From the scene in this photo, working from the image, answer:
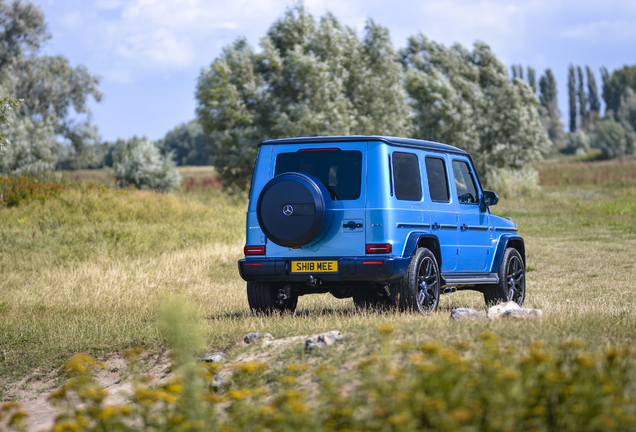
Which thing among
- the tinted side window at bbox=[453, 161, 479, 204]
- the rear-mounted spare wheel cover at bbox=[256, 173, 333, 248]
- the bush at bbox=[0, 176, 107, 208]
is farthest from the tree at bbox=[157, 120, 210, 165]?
the rear-mounted spare wheel cover at bbox=[256, 173, 333, 248]

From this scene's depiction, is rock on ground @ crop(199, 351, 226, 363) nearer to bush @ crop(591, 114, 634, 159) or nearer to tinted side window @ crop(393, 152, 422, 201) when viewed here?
tinted side window @ crop(393, 152, 422, 201)

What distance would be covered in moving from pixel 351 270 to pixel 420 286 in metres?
0.97

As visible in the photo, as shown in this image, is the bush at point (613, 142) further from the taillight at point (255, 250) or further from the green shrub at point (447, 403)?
the green shrub at point (447, 403)

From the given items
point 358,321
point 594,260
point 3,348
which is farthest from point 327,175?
point 594,260

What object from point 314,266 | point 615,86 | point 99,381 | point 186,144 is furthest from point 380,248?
point 615,86

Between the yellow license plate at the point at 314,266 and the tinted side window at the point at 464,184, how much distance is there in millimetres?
2316

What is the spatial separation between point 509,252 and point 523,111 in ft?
136

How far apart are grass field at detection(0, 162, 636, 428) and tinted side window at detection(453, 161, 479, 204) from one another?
1529mm

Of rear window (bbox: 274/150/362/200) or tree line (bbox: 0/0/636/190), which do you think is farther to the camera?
tree line (bbox: 0/0/636/190)

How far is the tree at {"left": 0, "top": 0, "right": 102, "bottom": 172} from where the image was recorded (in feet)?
150

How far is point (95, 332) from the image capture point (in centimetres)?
834

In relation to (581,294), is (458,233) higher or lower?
higher

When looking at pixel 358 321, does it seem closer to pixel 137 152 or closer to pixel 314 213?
pixel 314 213

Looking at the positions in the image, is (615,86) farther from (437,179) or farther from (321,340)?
(321,340)
